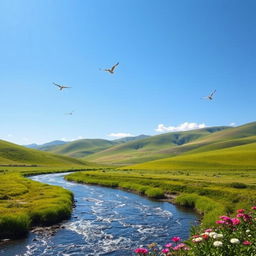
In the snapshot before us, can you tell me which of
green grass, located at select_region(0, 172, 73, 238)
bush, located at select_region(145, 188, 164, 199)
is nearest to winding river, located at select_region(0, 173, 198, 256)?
green grass, located at select_region(0, 172, 73, 238)

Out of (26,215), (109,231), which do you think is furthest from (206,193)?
(26,215)

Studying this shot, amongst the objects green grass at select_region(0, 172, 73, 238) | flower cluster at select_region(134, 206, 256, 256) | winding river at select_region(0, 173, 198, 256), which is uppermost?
flower cluster at select_region(134, 206, 256, 256)

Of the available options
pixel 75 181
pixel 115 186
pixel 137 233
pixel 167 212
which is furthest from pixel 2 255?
pixel 75 181

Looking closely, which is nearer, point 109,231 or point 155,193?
point 109,231

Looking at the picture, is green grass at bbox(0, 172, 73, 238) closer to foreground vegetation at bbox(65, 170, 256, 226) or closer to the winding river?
the winding river

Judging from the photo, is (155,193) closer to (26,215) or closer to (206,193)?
(206,193)

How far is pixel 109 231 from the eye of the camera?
121ft

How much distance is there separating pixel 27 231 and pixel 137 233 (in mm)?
13336

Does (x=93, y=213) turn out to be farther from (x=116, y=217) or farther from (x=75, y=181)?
(x=75, y=181)

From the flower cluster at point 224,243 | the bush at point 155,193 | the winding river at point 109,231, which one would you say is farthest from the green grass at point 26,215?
the flower cluster at point 224,243

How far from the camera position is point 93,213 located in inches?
1895

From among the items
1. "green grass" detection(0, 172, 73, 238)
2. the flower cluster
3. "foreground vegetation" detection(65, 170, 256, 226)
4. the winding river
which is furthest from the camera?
"foreground vegetation" detection(65, 170, 256, 226)

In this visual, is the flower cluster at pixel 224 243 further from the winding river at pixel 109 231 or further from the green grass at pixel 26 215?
the green grass at pixel 26 215

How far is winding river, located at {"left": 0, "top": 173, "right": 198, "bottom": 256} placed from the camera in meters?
29.7
